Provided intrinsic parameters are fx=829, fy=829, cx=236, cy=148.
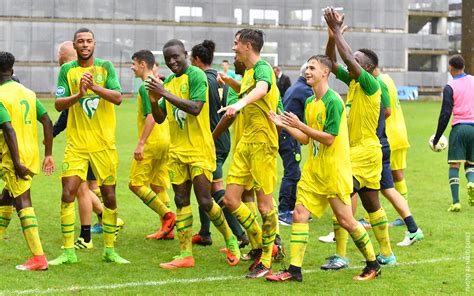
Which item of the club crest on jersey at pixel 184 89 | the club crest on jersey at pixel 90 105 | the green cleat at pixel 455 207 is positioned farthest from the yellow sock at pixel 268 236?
the green cleat at pixel 455 207

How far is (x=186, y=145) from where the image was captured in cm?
900

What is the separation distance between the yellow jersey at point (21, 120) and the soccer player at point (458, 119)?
22.0ft

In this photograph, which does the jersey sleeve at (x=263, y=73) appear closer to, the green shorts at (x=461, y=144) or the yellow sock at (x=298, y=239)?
the yellow sock at (x=298, y=239)

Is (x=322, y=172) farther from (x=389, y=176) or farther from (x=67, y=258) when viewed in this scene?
(x=67, y=258)

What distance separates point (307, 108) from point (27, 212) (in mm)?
3092

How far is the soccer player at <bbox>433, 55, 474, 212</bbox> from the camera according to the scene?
1297 cm

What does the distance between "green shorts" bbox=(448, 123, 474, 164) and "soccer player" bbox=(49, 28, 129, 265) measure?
6395 millimetres

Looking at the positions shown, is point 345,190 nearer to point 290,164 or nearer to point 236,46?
point 236,46

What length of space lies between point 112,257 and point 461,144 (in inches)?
263

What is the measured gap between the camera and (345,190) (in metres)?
8.24

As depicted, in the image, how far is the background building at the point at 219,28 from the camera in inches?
2345

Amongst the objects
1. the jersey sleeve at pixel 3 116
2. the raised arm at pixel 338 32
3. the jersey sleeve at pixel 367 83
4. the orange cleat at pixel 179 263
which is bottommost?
the orange cleat at pixel 179 263

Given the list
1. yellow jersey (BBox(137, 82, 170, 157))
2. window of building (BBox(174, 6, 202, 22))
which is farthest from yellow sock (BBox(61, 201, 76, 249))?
window of building (BBox(174, 6, 202, 22))

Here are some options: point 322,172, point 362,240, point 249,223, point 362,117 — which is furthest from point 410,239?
point 322,172
